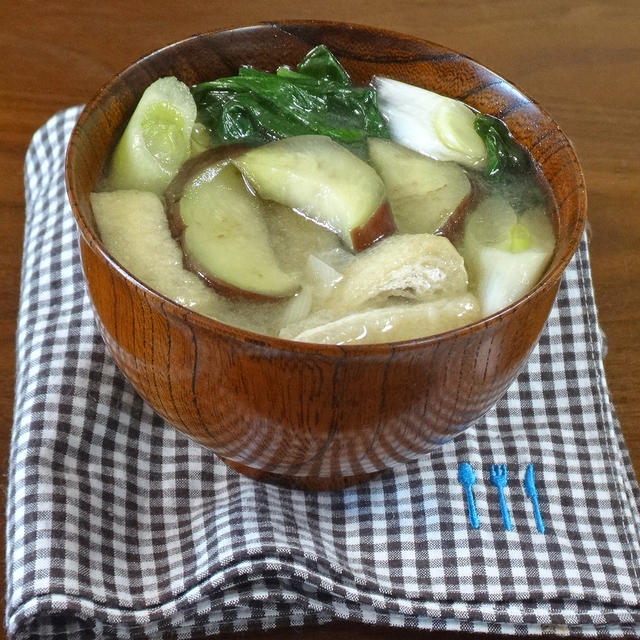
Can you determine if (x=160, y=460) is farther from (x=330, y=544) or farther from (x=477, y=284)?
(x=477, y=284)

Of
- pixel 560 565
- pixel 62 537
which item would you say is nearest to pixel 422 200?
pixel 560 565

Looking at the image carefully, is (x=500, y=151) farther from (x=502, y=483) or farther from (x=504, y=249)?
(x=502, y=483)

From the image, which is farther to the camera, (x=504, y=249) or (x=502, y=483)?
(x=502, y=483)

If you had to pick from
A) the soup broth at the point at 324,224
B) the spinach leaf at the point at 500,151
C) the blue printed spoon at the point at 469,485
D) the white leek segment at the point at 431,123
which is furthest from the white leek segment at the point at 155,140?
the blue printed spoon at the point at 469,485

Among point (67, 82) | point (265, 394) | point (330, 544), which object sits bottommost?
point (330, 544)

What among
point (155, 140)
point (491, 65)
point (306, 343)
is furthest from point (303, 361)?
point (491, 65)

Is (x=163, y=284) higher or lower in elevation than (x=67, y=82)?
higher

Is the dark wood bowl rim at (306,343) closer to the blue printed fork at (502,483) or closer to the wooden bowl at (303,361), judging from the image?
the wooden bowl at (303,361)

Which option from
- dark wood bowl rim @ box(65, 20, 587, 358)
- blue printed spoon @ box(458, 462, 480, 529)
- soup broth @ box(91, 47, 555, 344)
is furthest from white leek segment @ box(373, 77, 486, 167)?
blue printed spoon @ box(458, 462, 480, 529)

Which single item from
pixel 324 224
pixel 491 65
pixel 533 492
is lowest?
pixel 533 492
